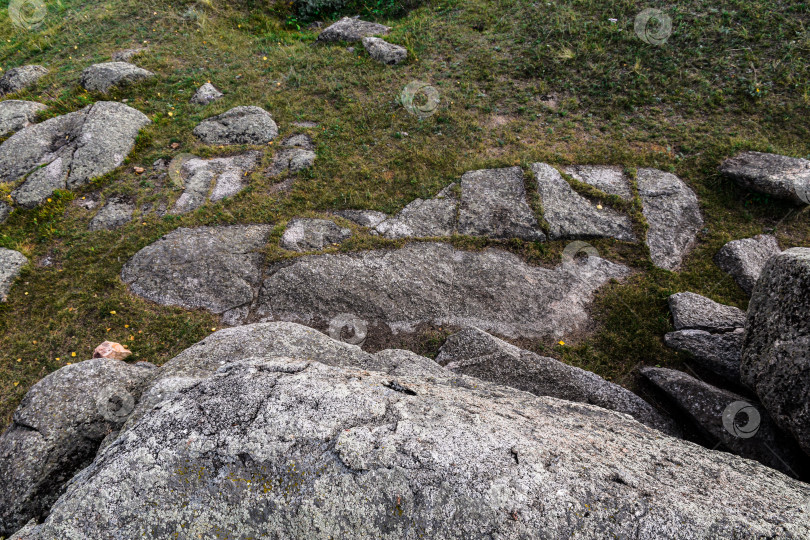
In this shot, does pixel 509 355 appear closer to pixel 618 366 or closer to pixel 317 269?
pixel 618 366

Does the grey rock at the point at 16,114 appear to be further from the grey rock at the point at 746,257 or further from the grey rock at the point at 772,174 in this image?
the grey rock at the point at 772,174

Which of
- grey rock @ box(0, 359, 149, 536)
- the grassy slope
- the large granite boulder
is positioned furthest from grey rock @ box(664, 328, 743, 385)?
grey rock @ box(0, 359, 149, 536)

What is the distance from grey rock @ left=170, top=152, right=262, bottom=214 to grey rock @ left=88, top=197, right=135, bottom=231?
3.39 ft

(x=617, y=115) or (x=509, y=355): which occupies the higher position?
(x=617, y=115)

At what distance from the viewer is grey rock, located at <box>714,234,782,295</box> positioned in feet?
26.6

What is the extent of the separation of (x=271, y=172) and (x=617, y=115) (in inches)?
351

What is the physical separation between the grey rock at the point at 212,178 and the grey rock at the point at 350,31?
6.36 m

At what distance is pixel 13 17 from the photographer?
1797cm

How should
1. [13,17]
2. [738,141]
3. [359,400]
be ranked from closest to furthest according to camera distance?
[359,400], [738,141], [13,17]

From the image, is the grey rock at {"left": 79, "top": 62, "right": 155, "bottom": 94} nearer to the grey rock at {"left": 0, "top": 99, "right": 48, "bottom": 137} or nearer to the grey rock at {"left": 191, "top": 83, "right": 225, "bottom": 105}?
the grey rock at {"left": 0, "top": 99, "right": 48, "bottom": 137}

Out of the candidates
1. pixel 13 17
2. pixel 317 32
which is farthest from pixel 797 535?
pixel 13 17

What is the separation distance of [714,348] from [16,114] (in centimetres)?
1712

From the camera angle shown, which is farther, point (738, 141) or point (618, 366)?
point (738, 141)

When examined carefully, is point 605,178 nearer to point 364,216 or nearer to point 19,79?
point 364,216
